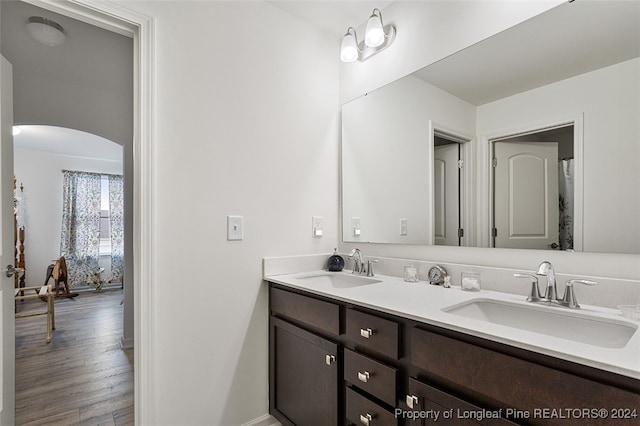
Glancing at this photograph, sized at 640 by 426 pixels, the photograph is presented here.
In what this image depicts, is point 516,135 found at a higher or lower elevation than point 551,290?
higher

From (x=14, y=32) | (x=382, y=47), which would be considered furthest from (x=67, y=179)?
(x=382, y=47)

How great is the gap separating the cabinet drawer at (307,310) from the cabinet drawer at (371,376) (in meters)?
0.13

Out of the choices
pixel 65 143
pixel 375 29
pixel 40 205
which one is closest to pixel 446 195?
pixel 375 29

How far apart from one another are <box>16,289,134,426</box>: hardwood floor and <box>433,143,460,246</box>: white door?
2.15 m

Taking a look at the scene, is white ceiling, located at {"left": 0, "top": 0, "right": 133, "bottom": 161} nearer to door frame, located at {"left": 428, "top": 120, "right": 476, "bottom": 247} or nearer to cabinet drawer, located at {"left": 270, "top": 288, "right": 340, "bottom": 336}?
cabinet drawer, located at {"left": 270, "top": 288, "right": 340, "bottom": 336}

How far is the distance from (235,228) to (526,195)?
138cm

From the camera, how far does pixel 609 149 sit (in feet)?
3.67

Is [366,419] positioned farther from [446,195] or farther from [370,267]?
[446,195]

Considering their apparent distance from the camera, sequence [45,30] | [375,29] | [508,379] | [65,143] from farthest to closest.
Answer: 1. [65,143]
2. [45,30]
3. [375,29]
4. [508,379]

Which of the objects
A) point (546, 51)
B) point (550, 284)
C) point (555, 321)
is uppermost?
point (546, 51)

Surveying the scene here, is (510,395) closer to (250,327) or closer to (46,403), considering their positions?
(250,327)

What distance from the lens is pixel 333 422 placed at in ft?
4.39

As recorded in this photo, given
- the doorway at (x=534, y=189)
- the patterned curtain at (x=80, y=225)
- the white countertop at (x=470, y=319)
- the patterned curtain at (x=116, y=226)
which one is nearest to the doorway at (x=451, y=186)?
the doorway at (x=534, y=189)

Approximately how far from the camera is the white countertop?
69 cm
